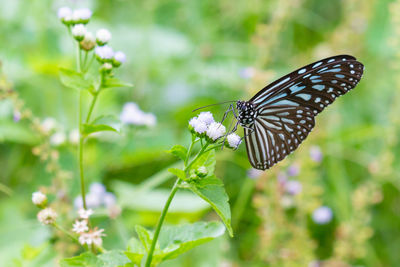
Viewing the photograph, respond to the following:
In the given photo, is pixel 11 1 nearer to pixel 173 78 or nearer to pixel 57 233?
pixel 173 78

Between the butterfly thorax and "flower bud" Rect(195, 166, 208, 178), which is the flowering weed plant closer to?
"flower bud" Rect(195, 166, 208, 178)

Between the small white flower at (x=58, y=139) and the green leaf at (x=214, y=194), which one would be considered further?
the small white flower at (x=58, y=139)

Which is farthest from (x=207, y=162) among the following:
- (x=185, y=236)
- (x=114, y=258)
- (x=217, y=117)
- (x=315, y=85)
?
(x=217, y=117)

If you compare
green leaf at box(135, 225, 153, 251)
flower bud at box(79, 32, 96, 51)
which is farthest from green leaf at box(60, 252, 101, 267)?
flower bud at box(79, 32, 96, 51)

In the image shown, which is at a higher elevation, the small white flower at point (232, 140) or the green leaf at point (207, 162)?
the small white flower at point (232, 140)

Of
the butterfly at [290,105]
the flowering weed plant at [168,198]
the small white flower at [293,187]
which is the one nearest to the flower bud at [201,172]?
the flowering weed plant at [168,198]

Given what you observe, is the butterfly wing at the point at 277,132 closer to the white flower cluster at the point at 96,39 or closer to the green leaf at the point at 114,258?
the white flower cluster at the point at 96,39

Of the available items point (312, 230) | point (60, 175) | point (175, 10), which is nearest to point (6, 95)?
point (60, 175)

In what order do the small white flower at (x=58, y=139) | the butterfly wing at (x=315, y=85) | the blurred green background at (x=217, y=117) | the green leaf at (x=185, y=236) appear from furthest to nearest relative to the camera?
1. the blurred green background at (x=217, y=117)
2. the small white flower at (x=58, y=139)
3. the butterfly wing at (x=315, y=85)
4. the green leaf at (x=185, y=236)
